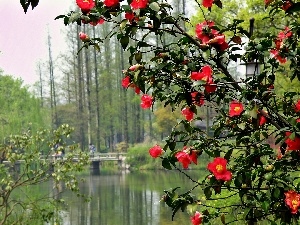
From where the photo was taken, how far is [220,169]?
233 centimetres

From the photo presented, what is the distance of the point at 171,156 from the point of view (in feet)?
8.24

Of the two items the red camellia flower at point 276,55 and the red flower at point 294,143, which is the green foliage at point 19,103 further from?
the red flower at point 294,143

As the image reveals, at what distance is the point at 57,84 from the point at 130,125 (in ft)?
19.3

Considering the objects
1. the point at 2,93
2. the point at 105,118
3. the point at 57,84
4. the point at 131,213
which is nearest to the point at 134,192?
the point at 131,213

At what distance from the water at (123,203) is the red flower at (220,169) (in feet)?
25.9

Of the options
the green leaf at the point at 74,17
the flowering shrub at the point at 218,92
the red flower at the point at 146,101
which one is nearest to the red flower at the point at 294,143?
the flowering shrub at the point at 218,92

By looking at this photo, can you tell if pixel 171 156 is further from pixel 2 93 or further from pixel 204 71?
pixel 2 93

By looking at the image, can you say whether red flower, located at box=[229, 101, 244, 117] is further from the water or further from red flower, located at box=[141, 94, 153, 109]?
the water

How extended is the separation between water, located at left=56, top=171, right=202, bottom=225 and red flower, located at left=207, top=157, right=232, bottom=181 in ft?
25.9

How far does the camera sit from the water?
37.4ft

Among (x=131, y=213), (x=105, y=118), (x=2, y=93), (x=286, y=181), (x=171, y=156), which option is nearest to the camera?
(x=286, y=181)

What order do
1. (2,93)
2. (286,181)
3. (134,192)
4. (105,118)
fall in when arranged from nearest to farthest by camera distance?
(286,181)
(134,192)
(2,93)
(105,118)

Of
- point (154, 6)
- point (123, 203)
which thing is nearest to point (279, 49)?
point (154, 6)

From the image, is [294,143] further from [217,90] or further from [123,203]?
[123,203]
